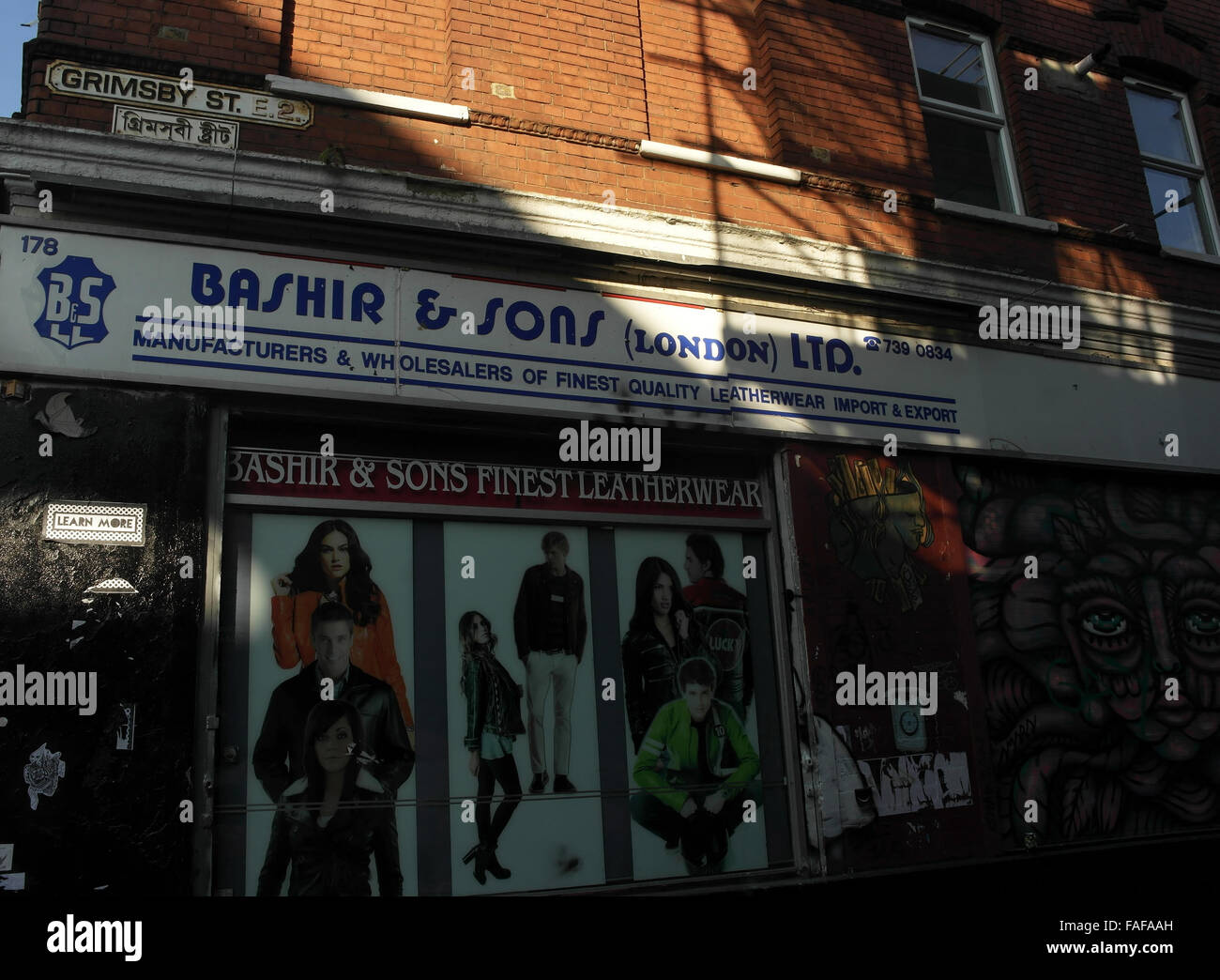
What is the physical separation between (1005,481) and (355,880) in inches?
215

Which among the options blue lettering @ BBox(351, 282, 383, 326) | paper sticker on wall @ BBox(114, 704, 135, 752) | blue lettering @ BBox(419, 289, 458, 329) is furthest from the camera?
blue lettering @ BBox(419, 289, 458, 329)

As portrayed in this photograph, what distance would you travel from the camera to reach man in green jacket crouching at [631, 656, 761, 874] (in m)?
6.00

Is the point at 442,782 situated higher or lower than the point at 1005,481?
lower

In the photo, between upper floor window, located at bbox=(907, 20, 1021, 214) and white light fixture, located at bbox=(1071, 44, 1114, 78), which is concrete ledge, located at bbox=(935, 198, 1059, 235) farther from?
white light fixture, located at bbox=(1071, 44, 1114, 78)

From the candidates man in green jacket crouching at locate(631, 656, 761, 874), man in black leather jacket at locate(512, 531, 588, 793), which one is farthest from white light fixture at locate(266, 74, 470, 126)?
man in green jacket crouching at locate(631, 656, 761, 874)

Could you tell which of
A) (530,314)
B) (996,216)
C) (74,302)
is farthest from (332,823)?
(996,216)

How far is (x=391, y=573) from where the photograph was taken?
225 inches

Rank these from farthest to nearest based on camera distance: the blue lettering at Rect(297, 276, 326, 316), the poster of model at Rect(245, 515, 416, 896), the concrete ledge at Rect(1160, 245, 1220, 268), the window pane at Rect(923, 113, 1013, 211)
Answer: the concrete ledge at Rect(1160, 245, 1220, 268) → the window pane at Rect(923, 113, 1013, 211) → the blue lettering at Rect(297, 276, 326, 316) → the poster of model at Rect(245, 515, 416, 896)

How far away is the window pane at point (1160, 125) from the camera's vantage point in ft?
31.8

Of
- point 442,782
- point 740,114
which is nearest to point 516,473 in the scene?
point 442,782

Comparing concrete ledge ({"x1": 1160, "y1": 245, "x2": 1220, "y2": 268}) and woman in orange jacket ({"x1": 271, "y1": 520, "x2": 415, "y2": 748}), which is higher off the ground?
concrete ledge ({"x1": 1160, "y1": 245, "x2": 1220, "y2": 268})

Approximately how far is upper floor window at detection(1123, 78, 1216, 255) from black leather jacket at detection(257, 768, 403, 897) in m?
8.74

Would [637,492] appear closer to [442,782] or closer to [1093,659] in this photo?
[442,782]

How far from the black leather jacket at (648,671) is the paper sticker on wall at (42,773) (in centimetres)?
310
